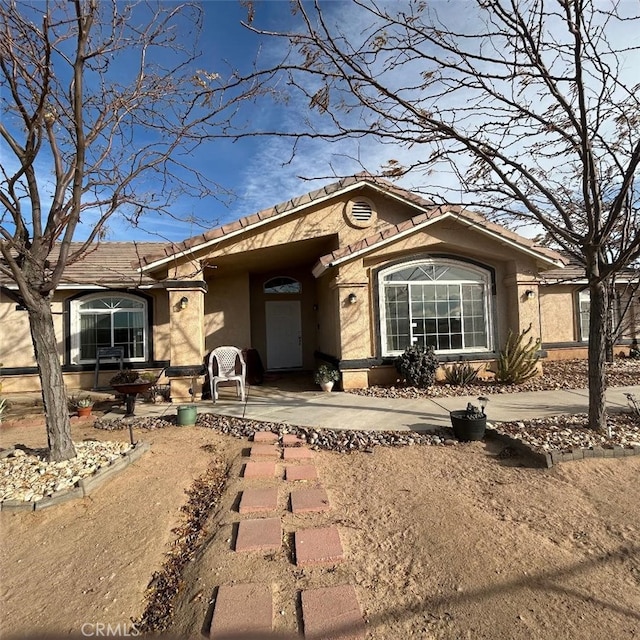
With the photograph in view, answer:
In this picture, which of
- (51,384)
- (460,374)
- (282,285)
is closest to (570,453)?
(460,374)

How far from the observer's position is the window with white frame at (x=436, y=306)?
383 inches

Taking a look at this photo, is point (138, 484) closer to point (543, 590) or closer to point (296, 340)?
point (543, 590)

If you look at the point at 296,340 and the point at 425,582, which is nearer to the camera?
the point at 425,582

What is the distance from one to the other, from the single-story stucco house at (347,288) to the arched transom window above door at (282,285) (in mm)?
1430

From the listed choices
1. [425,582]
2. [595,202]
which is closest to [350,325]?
[595,202]

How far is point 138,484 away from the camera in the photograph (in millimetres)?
4266

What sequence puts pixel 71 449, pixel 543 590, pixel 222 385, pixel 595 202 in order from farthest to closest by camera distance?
pixel 222 385 < pixel 595 202 < pixel 71 449 < pixel 543 590

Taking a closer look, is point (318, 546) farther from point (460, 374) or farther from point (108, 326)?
point (108, 326)

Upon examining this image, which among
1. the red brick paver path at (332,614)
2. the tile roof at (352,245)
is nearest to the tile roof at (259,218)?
the tile roof at (352,245)

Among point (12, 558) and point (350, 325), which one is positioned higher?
point (350, 325)

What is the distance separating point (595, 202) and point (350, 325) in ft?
17.7

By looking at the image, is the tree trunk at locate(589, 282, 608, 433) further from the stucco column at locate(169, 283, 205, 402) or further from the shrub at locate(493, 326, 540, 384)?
the stucco column at locate(169, 283, 205, 402)

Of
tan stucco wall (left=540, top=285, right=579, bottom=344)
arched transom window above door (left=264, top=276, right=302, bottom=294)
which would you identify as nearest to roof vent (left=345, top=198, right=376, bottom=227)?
arched transom window above door (left=264, top=276, right=302, bottom=294)

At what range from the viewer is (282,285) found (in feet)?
42.9
